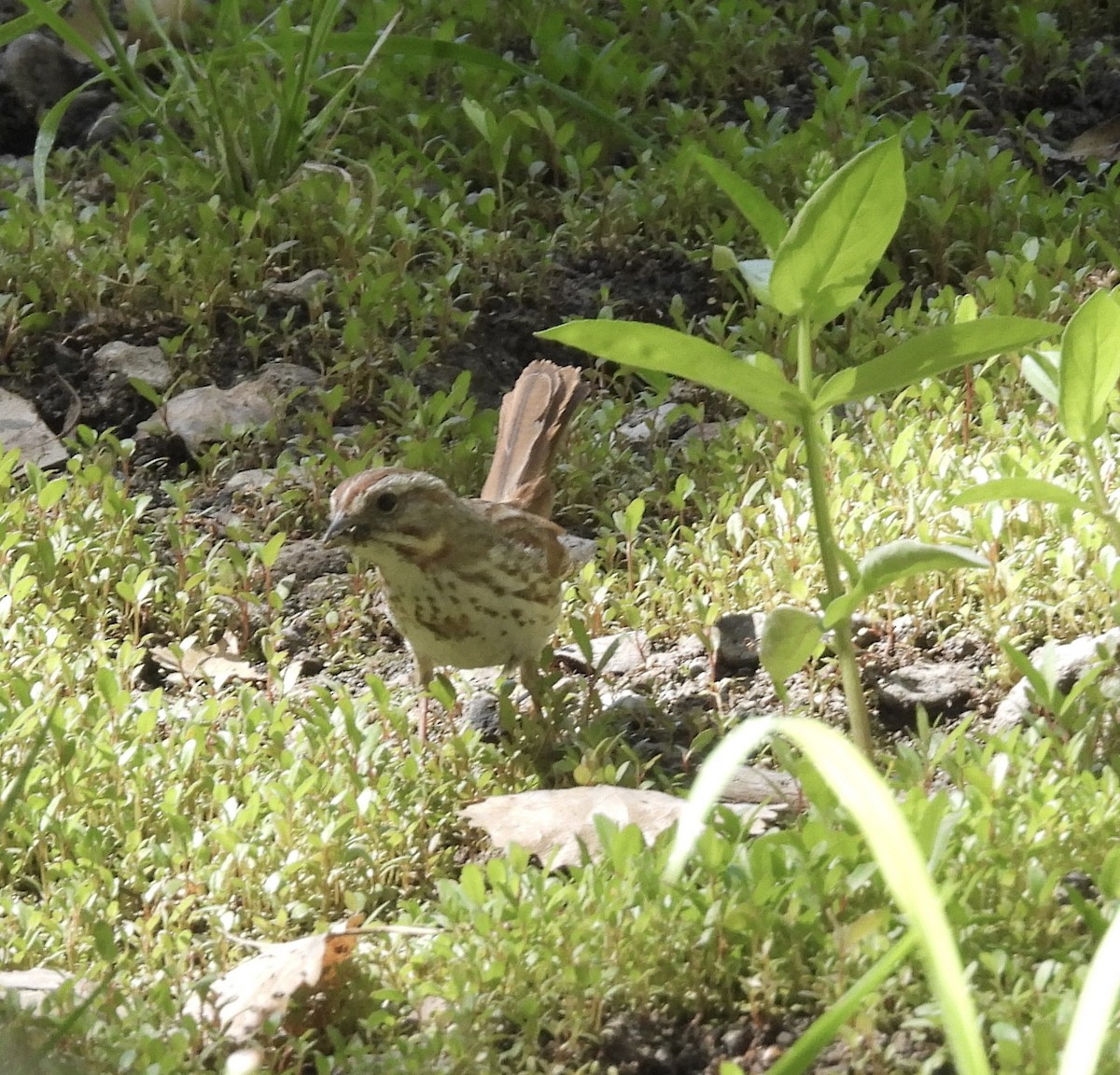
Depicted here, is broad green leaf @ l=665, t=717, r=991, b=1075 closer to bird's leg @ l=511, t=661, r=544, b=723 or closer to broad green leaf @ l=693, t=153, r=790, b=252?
broad green leaf @ l=693, t=153, r=790, b=252

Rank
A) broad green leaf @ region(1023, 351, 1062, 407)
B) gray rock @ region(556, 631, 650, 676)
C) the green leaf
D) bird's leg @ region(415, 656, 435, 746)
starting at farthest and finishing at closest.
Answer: the green leaf < gray rock @ region(556, 631, 650, 676) < bird's leg @ region(415, 656, 435, 746) < broad green leaf @ region(1023, 351, 1062, 407)

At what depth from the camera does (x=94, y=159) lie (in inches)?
246

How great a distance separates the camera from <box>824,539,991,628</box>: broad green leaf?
2.41 m

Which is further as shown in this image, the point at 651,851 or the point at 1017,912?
the point at 651,851

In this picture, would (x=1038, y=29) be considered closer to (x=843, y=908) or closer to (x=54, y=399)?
(x=54, y=399)

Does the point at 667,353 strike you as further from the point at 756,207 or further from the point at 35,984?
the point at 35,984

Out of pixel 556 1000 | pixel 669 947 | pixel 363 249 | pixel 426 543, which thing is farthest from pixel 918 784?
pixel 363 249

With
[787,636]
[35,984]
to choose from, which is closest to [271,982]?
[35,984]

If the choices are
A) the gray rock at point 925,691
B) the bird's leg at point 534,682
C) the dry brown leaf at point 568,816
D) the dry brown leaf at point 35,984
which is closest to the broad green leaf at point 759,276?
the dry brown leaf at point 568,816

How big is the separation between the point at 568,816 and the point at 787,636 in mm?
611

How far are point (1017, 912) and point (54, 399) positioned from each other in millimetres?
3626

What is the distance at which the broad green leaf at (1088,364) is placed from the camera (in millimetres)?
2742

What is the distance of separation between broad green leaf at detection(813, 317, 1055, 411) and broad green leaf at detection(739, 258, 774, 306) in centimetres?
19

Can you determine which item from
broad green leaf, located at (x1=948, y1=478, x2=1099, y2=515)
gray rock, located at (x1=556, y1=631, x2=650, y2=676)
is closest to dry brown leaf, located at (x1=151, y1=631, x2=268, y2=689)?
gray rock, located at (x1=556, y1=631, x2=650, y2=676)
